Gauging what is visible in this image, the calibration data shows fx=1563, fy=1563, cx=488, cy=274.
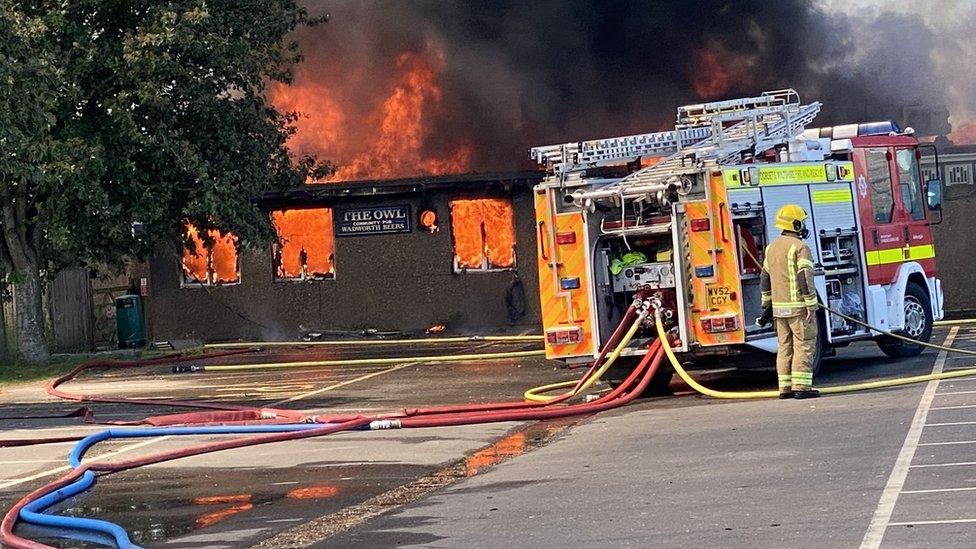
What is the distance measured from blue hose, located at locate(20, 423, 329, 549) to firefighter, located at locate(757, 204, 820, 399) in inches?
165

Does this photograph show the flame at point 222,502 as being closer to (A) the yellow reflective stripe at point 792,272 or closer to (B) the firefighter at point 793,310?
(B) the firefighter at point 793,310

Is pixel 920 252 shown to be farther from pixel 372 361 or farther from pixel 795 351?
pixel 372 361

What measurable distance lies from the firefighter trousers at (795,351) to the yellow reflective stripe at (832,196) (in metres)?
1.99

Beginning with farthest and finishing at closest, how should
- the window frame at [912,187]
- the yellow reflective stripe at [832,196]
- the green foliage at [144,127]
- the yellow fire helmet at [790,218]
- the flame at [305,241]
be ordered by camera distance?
the flame at [305,241] < the green foliage at [144,127] < the window frame at [912,187] < the yellow reflective stripe at [832,196] < the yellow fire helmet at [790,218]

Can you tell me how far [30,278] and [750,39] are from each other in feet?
59.9

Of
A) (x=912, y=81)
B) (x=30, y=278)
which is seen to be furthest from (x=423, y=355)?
(x=912, y=81)

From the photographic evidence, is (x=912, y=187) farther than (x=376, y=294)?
No

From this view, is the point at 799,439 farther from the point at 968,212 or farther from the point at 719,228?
the point at 968,212

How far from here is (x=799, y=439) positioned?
11281mm

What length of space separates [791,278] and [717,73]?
22.7m

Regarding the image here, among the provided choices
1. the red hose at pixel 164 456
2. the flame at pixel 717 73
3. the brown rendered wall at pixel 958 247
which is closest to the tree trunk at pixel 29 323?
the red hose at pixel 164 456

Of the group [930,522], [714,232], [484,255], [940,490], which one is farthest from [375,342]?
Answer: [930,522]

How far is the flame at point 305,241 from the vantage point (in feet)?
99.3

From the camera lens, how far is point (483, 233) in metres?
29.4
